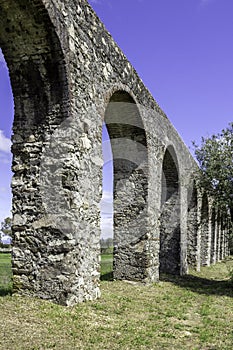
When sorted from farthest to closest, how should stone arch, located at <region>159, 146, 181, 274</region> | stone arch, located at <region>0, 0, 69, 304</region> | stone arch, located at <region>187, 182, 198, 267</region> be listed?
stone arch, located at <region>187, 182, 198, 267</region>, stone arch, located at <region>159, 146, 181, 274</region>, stone arch, located at <region>0, 0, 69, 304</region>

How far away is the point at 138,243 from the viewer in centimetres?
880

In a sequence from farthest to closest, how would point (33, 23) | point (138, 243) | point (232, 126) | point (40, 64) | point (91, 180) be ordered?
1. point (232, 126)
2. point (138, 243)
3. point (91, 180)
4. point (40, 64)
5. point (33, 23)

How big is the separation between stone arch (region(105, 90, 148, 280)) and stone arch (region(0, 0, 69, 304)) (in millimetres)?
3152

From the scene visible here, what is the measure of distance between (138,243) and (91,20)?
15.9ft

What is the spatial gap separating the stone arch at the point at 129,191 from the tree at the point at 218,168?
7.15 ft

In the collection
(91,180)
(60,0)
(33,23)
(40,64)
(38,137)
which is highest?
(60,0)

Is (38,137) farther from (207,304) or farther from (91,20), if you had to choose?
(207,304)

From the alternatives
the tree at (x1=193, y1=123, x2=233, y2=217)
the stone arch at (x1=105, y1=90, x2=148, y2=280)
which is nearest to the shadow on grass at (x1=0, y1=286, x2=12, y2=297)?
the stone arch at (x1=105, y1=90, x2=148, y2=280)

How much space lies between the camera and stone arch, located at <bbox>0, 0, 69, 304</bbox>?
5.13 m

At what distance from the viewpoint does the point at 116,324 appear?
4914mm

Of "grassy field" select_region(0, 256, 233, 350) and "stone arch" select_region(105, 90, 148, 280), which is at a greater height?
"stone arch" select_region(105, 90, 148, 280)

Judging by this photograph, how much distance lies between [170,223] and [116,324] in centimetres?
776

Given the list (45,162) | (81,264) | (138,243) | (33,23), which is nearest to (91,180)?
(45,162)

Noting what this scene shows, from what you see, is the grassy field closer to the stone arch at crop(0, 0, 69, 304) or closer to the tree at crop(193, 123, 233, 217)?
the stone arch at crop(0, 0, 69, 304)
